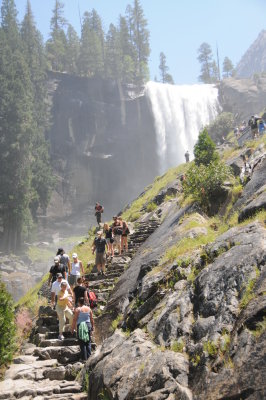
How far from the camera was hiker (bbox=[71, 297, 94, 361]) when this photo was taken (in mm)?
9961

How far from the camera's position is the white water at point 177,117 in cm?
6669

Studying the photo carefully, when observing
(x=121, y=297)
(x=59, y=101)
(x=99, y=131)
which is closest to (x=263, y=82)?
(x=99, y=131)

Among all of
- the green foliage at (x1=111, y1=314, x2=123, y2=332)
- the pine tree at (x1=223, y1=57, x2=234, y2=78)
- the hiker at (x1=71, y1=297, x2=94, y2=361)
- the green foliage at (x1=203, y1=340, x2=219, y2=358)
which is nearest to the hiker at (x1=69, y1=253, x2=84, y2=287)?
the green foliage at (x1=111, y1=314, x2=123, y2=332)

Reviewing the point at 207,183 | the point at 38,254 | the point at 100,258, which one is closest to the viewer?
the point at 100,258

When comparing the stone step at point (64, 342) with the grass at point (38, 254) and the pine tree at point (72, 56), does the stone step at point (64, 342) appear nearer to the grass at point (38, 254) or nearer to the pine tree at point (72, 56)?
the grass at point (38, 254)

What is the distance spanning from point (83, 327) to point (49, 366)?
4.27 feet

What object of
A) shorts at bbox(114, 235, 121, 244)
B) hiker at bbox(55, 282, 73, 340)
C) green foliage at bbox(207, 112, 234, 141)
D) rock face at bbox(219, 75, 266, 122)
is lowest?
hiker at bbox(55, 282, 73, 340)

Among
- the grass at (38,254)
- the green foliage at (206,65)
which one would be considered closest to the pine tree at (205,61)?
the green foliage at (206,65)

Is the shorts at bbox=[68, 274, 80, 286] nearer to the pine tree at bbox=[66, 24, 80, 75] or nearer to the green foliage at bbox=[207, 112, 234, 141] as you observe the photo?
the green foliage at bbox=[207, 112, 234, 141]

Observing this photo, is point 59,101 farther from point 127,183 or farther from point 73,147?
point 127,183

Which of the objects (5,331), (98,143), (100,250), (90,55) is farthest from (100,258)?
(90,55)

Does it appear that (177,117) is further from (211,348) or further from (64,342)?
(211,348)

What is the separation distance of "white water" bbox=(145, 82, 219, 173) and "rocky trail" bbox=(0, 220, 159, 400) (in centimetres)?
5263

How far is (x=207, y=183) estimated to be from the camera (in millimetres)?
17062
